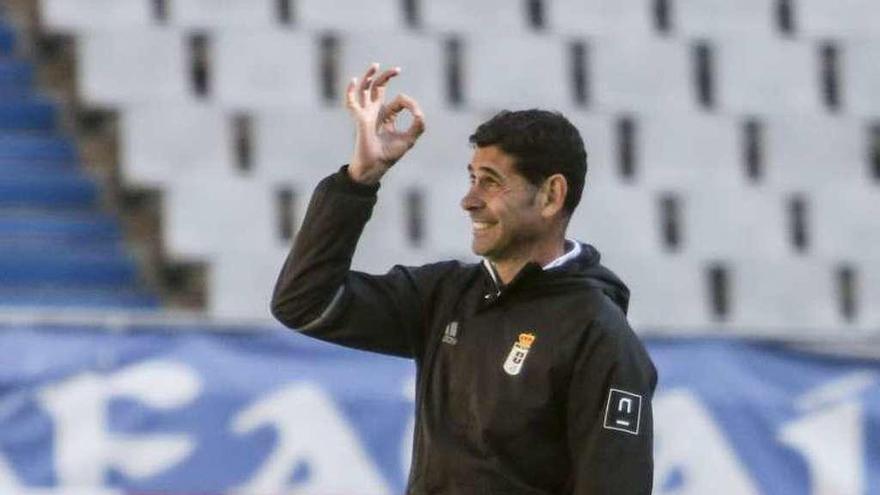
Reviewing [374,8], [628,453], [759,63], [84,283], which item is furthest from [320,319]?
[759,63]

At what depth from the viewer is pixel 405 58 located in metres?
11.5

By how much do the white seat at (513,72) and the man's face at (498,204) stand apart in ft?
25.5

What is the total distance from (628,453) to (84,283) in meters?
7.13

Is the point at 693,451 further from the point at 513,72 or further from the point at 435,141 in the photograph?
the point at 513,72

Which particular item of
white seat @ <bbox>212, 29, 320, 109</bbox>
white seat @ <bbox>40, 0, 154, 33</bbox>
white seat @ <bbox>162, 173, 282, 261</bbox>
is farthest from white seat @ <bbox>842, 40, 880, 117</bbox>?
white seat @ <bbox>40, 0, 154, 33</bbox>

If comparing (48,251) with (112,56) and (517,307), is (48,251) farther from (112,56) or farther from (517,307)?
(517,307)

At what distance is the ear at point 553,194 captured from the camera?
12.9ft

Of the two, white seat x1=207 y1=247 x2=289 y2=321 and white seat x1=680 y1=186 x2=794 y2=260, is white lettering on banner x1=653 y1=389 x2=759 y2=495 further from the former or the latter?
white seat x1=680 y1=186 x2=794 y2=260

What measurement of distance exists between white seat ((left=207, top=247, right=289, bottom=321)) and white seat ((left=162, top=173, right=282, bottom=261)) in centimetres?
9

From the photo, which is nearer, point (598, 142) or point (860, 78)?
point (598, 142)

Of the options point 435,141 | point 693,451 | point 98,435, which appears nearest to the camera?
point 98,435

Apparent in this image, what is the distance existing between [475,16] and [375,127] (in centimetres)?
789

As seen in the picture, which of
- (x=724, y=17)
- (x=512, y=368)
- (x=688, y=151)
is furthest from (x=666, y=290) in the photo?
(x=512, y=368)

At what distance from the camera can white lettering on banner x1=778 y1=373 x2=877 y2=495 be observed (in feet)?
26.7
